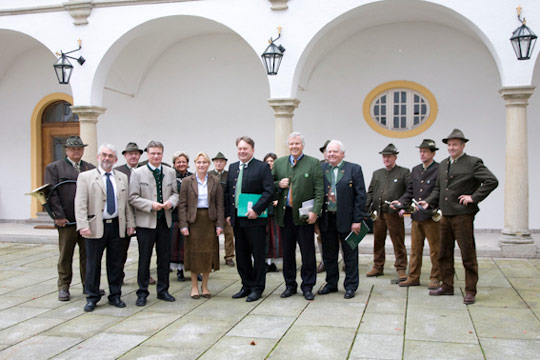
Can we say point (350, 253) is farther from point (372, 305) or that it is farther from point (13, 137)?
point (13, 137)

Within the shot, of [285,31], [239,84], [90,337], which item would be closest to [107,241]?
[90,337]

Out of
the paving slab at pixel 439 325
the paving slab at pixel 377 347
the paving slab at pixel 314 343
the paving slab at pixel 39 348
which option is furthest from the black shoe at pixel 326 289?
the paving slab at pixel 39 348

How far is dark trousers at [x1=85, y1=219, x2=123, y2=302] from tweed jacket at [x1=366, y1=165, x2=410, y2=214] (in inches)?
133

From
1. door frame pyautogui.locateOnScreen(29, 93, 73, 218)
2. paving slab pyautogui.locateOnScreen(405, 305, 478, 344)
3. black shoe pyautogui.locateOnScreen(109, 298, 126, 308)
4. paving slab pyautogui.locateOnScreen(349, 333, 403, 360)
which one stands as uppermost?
door frame pyautogui.locateOnScreen(29, 93, 73, 218)

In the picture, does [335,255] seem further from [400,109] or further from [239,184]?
[400,109]

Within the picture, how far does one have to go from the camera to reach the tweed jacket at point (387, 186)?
720cm

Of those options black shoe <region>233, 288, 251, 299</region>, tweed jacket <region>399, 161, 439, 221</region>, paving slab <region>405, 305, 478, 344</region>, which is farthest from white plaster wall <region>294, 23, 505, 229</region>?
paving slab <region>405, 305, 478, 344</region>

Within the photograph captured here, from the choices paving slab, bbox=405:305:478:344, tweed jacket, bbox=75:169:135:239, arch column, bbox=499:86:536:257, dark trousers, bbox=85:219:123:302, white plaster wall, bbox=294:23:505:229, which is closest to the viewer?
paving slab, bbox=405:305:478:344

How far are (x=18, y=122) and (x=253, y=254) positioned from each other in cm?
1009

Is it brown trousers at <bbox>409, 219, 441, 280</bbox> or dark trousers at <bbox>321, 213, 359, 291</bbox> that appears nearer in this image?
dark trousers at <bbox>321, 213, 359, 291</bbox>

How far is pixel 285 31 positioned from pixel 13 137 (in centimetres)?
813

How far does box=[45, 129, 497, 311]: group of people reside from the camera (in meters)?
6.00

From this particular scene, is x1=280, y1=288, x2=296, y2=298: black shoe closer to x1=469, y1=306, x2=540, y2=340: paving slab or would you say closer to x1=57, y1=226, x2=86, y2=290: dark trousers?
x1=469, y1=306, x2=540, y2=340: paving slab

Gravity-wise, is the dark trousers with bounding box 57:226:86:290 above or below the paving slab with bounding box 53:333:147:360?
above
